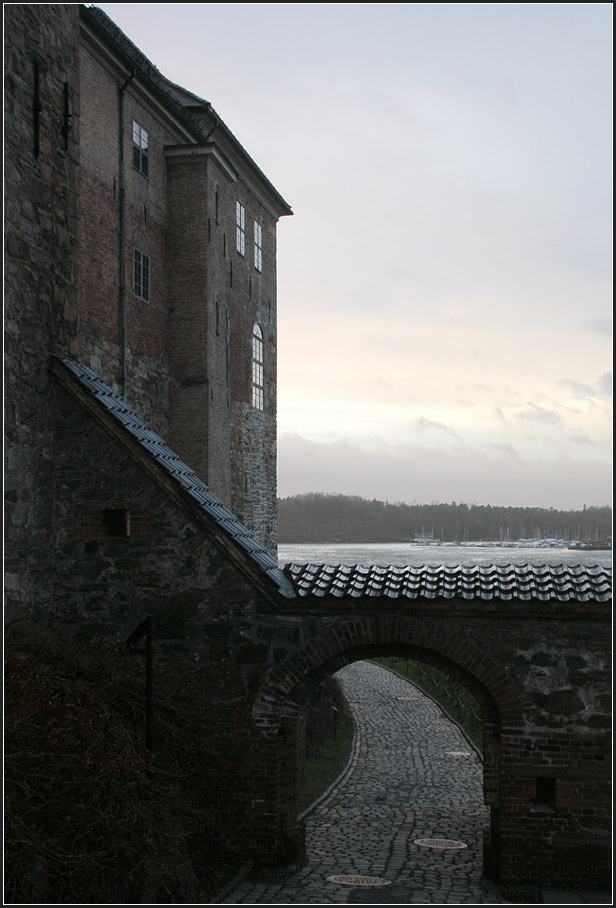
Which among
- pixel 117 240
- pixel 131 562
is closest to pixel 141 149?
pixel 117 240

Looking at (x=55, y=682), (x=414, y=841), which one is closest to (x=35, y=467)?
(x=55, y=682)

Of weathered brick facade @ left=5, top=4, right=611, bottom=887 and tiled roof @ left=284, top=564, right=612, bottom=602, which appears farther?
tiled roof @ left=284, top=564, right=612, bottom=602

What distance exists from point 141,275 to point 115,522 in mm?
11080

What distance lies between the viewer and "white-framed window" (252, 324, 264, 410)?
28.2 meters

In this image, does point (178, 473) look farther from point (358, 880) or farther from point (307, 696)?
point (358, 880)

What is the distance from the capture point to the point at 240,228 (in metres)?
26.6

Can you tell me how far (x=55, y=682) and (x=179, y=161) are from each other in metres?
16.4

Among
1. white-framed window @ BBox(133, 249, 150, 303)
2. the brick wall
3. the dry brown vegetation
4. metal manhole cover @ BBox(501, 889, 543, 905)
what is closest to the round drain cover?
the dry brown vegetation

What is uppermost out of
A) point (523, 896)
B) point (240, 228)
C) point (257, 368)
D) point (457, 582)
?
point (240, 228)

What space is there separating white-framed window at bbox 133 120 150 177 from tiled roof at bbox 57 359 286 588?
10.8 metres

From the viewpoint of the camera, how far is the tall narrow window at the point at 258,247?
2850cm

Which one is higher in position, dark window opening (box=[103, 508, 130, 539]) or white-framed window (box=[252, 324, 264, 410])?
white-framed window (box=[252, 324, 264, 410])

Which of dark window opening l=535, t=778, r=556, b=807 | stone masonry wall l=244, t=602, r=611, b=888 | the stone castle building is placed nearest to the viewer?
stone masonry wall l=244, t=602, r=611, b=888

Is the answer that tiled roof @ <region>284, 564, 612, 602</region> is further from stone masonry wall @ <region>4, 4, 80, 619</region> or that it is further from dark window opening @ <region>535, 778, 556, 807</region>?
stone masonry wall @ <region>4, 4, 80, 619</region>
